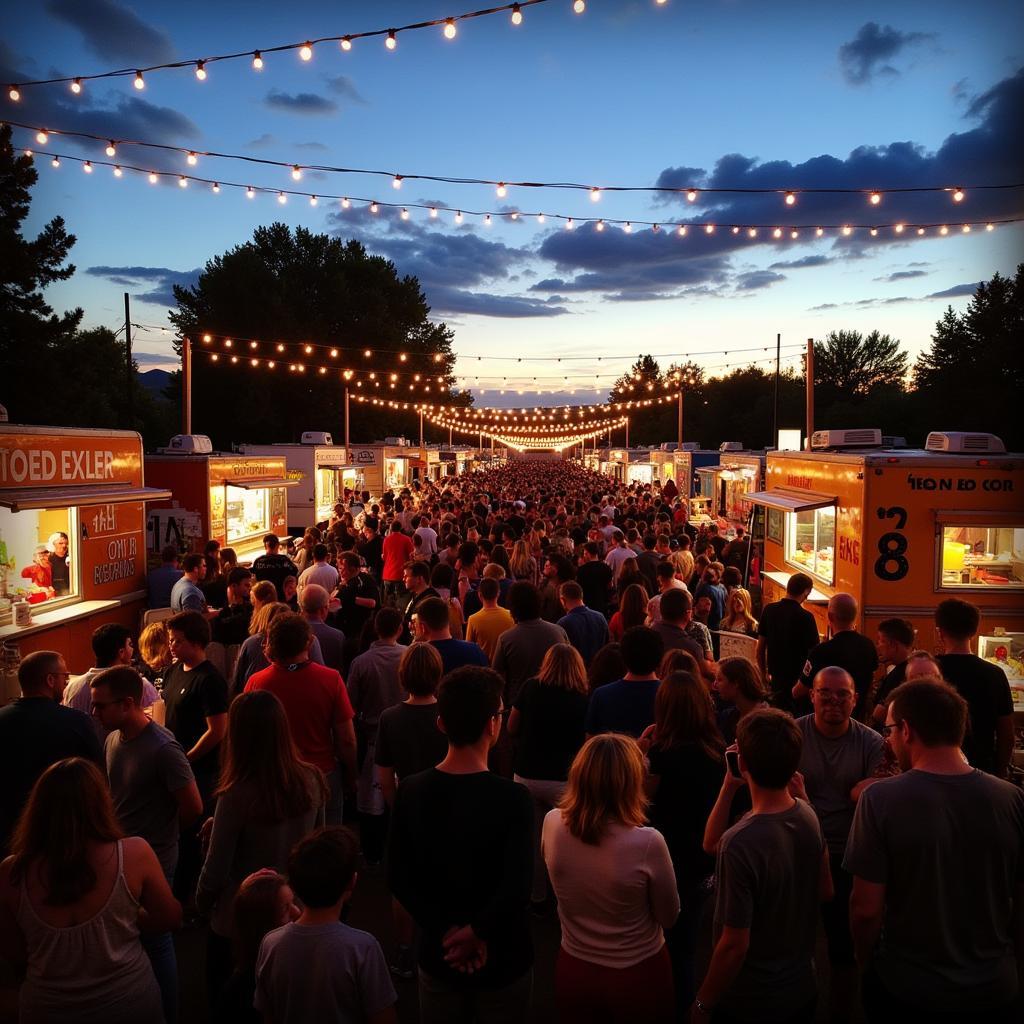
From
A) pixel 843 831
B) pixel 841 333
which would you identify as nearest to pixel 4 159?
pixel 843 831

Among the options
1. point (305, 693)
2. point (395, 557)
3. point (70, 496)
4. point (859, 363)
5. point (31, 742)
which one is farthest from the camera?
point (859, 363)

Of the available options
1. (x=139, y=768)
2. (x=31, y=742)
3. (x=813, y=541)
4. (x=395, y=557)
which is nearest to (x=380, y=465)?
(x=395, y=557)

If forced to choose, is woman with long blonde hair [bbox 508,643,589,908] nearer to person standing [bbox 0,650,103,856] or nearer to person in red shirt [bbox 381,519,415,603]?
person standing [bbox 0,650,103,856]

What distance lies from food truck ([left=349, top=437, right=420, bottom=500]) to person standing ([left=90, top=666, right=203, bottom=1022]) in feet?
87.0

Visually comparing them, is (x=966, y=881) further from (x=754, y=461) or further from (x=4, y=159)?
(x=4, y=159)

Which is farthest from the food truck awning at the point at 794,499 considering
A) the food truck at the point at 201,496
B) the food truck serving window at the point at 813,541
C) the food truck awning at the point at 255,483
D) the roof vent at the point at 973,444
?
the food truck awning at the point at 255,483

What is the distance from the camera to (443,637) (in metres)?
5.54

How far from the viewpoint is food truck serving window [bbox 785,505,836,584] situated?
394 inches

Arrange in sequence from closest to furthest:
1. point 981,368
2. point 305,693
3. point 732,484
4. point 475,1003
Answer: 1. point 475,1003
2. point 305,693
3. point 732,484
4. point 981,368

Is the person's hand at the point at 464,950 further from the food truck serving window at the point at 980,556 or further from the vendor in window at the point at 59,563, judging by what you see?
the vendor in window at the point at 59,563

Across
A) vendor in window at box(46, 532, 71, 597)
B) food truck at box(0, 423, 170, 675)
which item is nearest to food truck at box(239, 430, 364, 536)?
food truck at box(0, 423, 170, 675)

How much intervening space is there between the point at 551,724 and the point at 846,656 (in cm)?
217

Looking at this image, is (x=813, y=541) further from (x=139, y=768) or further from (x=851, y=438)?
(x=139, y=768)

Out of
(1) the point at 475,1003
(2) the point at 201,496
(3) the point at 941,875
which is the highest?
(2) the point at 201,496
